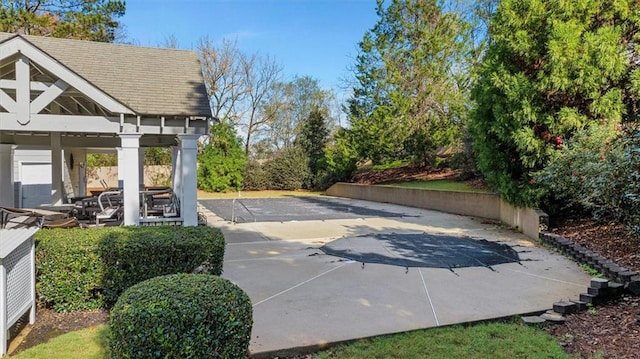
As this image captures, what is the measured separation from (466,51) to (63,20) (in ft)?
67.1

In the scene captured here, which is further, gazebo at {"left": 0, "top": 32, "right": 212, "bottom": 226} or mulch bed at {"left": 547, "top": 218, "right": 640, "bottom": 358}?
gazebo at {"left": 0, "top": 32, "right": 212, "bottom": 226}

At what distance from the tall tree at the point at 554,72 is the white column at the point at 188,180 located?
7.50m

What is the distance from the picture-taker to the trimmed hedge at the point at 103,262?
15.4 feet

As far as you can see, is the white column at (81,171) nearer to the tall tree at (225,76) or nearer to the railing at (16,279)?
the railing at (16,279)

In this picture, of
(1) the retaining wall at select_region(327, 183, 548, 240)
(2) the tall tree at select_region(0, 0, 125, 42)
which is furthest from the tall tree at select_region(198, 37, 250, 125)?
(1) the retaining wall at select_region(327, 183, 548, 240)

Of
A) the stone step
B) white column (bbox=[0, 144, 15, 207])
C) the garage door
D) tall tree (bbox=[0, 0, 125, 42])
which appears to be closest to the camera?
the stone step

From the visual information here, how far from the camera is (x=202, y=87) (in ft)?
32.0

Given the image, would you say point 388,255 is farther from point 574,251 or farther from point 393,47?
point 393,47

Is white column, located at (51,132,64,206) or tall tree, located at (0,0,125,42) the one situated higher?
tall tree, located at (0,0,125,42)

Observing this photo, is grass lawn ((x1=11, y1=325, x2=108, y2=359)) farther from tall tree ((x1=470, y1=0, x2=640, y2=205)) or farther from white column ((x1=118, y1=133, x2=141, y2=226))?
tall tree ((x1=470, y1=0, x2=640, y2=205))

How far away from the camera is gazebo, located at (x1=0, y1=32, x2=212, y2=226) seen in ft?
23.8

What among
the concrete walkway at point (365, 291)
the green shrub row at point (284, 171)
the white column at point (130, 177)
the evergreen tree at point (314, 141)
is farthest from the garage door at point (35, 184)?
the evergreen tree at point (314, 141)

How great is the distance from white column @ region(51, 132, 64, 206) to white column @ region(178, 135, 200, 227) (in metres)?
5.07

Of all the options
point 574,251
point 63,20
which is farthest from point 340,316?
point 63,20
